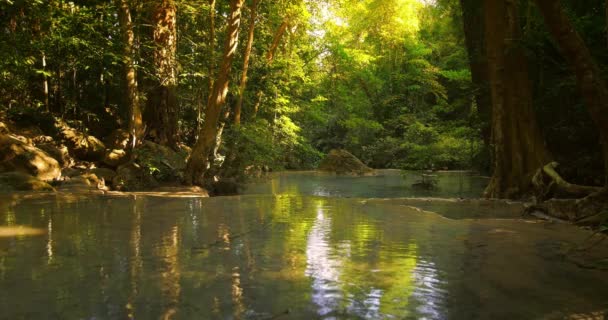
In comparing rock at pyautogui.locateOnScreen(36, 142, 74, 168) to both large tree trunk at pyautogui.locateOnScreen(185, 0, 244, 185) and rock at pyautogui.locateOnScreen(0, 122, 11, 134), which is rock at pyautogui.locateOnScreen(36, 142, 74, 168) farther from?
large tree trunk at pyautogui.locateOnScreen(185, 0, 244, 185)

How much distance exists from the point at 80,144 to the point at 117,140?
3.55 ft

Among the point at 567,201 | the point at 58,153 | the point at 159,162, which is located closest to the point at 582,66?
the point at 567,201

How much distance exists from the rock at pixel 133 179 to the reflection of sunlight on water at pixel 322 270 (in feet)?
25.5

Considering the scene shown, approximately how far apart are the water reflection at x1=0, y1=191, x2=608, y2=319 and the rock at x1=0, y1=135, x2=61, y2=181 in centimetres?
549

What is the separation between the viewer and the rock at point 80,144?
14.5 meters

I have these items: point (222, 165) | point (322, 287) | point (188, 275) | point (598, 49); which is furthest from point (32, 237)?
point (222, 165)

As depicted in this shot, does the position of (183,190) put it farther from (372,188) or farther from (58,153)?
(372,188)

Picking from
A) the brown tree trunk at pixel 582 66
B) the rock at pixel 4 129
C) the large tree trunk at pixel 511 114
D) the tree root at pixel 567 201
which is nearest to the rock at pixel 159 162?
the rock at pixel 4 129

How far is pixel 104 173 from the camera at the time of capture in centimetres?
1261

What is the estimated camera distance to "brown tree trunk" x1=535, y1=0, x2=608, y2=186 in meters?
6.14

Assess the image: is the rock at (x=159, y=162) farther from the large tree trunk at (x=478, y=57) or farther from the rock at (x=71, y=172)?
the large tree trunk at (x=478, y=57)

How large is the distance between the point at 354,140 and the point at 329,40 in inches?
328

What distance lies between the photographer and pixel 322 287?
3258mm

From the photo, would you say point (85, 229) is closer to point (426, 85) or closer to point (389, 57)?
point (426, 85)
